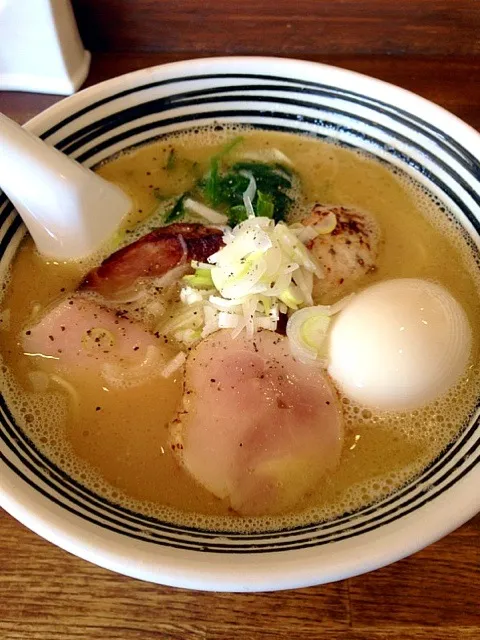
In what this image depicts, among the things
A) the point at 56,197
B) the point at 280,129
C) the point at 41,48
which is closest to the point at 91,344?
the point at 56,197

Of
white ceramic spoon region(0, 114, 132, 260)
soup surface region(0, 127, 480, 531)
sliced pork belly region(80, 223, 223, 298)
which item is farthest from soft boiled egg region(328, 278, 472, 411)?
white ceramic spoon region(0, 114, 132, 260)

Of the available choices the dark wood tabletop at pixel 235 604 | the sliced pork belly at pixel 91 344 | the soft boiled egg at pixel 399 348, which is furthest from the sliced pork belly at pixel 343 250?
the dark wood tabletop at pixel 235 604

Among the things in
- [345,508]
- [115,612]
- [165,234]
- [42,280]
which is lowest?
[115,612]

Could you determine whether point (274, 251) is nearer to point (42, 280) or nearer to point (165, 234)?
point (165, 234)

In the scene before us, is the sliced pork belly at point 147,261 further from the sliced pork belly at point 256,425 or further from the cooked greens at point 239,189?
the sliced pork belly at point 256,425

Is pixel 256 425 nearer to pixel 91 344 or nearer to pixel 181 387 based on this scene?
pixel 181 387

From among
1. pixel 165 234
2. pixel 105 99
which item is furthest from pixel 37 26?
pixel 165 234
